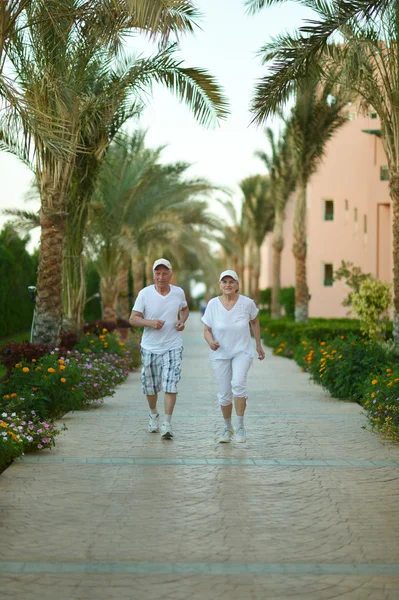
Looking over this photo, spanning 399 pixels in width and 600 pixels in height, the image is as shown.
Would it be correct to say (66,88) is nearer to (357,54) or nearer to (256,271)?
(357,54)

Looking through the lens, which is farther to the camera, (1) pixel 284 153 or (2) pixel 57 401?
(1) pixel 284 153

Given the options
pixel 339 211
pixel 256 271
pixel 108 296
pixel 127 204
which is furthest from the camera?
pixel 256 271

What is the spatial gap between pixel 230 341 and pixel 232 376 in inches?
14.4

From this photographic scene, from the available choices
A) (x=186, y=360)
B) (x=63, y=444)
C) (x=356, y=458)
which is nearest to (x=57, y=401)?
(x=63, y=444)

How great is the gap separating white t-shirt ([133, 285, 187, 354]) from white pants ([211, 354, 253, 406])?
60 centimetres

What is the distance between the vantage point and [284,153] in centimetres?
3341

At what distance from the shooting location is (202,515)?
639 cm

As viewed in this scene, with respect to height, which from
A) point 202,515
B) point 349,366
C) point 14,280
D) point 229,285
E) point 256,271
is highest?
point 256,271

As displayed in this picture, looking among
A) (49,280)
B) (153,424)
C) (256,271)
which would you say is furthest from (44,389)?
(256,271)

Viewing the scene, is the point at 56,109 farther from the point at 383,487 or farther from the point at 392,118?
the point at 383,487

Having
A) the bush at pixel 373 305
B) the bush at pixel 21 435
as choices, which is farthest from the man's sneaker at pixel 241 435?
the bush at pixel 373 305

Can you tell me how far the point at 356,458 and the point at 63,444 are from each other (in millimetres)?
2780

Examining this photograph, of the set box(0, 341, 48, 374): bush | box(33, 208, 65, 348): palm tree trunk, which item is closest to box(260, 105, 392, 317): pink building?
box(33, 208, 65, 348): palm tree trunk

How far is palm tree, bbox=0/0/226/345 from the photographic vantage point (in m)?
13.2
